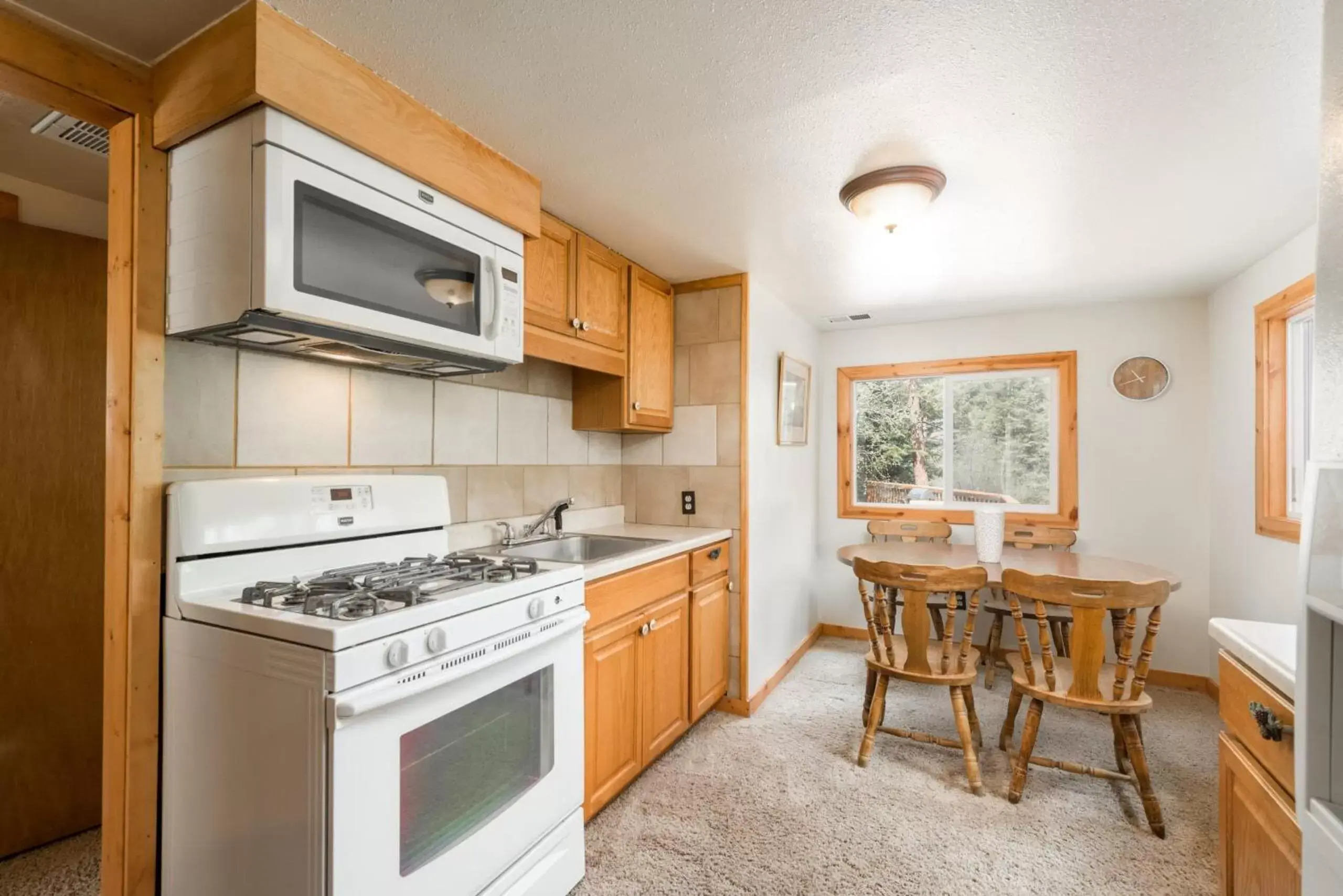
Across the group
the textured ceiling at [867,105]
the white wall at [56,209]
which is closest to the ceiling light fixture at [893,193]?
the textured ceiling at [867,105]

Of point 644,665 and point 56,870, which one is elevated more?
point 644,665

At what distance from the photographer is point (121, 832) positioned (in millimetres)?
1389

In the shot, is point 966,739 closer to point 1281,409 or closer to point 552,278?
point 1281,409

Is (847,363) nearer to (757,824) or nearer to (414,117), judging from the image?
(757,824)

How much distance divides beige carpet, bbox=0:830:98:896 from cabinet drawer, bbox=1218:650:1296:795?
3024 mm

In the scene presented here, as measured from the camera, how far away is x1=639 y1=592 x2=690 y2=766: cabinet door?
94.6 inches

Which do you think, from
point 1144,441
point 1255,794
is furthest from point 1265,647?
point 1144,441

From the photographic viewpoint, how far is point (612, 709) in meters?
2.20

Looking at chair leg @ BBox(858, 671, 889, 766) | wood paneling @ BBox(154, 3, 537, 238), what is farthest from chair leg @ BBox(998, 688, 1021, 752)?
wood paneling @ BBox(154, 3, 537, 238)

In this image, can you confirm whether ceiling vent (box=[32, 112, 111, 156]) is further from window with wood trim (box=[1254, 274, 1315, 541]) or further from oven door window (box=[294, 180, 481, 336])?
window with wood trim (box=[1254, 274, 1315, 541])

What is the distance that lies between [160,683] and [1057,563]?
346 centimetres

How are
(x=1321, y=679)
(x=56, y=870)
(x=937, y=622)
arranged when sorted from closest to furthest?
(x=1321, y=679), (x=56, y=870), (x=937, y=622)

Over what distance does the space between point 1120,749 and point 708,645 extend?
1.66 metres

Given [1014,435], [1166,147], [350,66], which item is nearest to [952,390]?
[1014,435]
